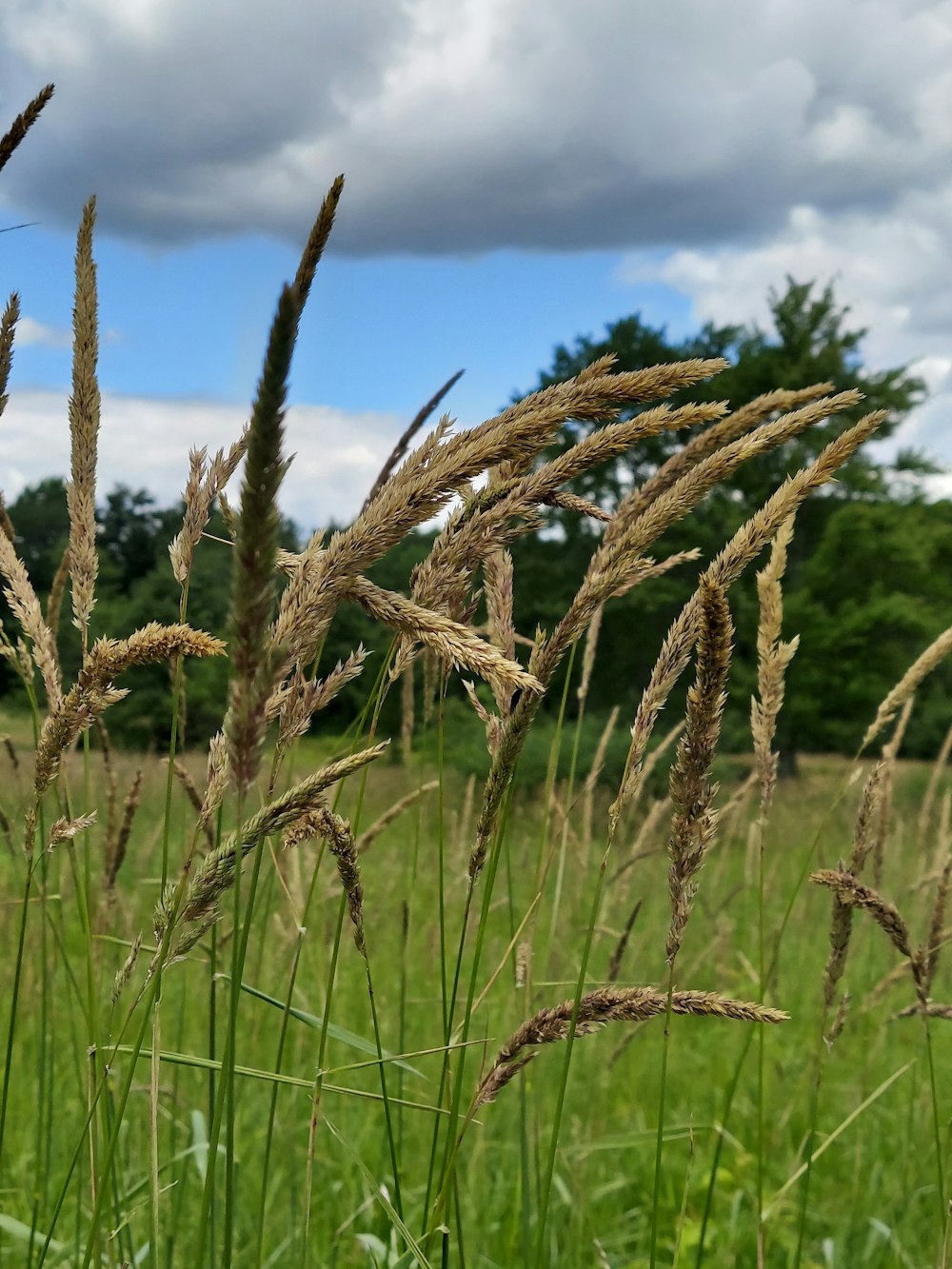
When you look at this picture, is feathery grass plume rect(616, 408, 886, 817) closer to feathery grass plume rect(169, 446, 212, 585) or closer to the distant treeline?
feathery grass plume rect(169, 446, 212, 585)

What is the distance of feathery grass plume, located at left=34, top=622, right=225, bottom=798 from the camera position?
1188 mm

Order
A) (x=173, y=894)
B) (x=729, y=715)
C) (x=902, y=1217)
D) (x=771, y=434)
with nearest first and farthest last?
(x=173, y=894), (x=771, y=434), (x=902, y=1217), (x=729, y=715)

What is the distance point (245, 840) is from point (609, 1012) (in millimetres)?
530

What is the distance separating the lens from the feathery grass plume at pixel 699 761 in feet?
3.67

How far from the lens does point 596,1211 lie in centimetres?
335

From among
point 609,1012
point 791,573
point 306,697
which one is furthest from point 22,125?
point 791,573

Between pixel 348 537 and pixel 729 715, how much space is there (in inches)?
746

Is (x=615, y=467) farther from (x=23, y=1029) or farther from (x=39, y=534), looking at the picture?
(x=39, y=534)

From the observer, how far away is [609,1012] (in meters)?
1.26

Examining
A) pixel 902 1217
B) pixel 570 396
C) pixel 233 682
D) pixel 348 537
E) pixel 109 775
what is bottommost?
pixel 902 1217

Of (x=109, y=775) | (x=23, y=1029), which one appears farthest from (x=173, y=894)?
(x=23, y=1029)

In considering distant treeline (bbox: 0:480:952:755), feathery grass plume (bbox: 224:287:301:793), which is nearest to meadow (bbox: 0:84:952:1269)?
feathery grass plume (bbox: 224:287:301:793)

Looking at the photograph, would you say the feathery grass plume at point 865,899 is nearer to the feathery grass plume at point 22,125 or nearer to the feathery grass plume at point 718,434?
the feathery grass plume at point 718,434

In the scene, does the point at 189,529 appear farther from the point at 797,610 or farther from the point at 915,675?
the point at 797,610
